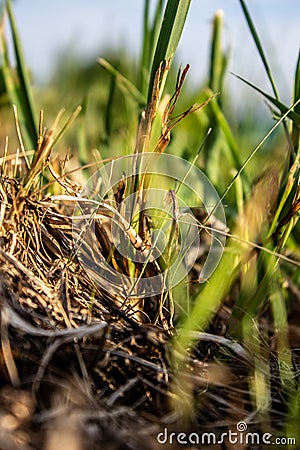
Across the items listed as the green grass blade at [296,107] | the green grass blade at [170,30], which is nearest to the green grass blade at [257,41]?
the green grass blade at [296,107]

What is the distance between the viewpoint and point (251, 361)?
0.67 m

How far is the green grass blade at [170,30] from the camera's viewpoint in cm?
72

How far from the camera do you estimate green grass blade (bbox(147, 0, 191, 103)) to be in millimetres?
721

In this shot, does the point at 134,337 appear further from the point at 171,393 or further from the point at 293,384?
the point at 293,384

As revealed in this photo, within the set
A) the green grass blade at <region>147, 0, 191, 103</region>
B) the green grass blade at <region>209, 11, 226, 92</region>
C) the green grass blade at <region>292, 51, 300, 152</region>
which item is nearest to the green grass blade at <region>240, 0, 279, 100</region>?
the green grass blade at <region>292, 51, 300, 152</region>

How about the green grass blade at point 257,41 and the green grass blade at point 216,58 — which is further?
the green grass blade at point 216,58

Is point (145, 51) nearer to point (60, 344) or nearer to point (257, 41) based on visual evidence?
point (257, 41)

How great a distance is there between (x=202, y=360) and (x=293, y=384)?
0.36ft

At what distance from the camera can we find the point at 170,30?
0.72 meters

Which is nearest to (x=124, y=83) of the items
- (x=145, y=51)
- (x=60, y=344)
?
(x=145, y=51)

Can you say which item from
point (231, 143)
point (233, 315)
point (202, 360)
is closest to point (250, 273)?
point (233, 315)

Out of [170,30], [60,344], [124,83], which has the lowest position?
[60,344]

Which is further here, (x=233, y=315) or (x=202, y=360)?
(x=233, y=315)

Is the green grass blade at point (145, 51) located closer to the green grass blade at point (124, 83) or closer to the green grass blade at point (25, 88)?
the green grass blade at point (124, 83)
